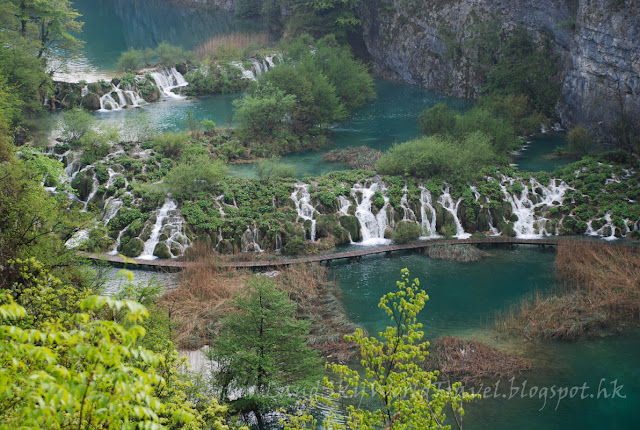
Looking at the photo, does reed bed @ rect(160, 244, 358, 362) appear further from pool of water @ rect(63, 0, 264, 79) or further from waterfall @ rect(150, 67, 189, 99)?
pool of water @ rect(63, 0, 264, 79)

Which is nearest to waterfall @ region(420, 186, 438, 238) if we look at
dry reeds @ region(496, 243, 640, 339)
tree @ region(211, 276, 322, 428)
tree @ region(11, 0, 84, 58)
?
dry reeds @ region(496, 243, 640, 339)

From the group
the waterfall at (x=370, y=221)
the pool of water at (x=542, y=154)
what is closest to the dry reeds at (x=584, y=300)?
the waterfall at (x=370, y=221)

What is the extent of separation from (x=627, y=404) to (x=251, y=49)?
4661 cm

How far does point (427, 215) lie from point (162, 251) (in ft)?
41.8

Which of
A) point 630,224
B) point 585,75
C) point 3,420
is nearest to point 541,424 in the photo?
point 3,420

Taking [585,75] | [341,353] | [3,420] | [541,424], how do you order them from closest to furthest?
1. [3,420]
2. [541,424]
3. [341,353]
4. [585,75]

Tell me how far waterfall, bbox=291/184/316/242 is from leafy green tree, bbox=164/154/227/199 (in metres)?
3.89

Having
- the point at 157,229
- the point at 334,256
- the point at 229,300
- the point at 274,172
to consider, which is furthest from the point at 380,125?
the point at 229,300

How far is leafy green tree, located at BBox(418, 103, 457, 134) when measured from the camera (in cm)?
4000

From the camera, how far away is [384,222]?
30.7m

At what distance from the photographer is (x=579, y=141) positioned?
38219 millimetres

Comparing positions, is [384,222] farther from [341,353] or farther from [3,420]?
[3,420]

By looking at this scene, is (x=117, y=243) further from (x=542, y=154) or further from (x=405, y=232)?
(x=542, y=154)

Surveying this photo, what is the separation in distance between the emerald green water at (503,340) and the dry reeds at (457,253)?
0.35 m
